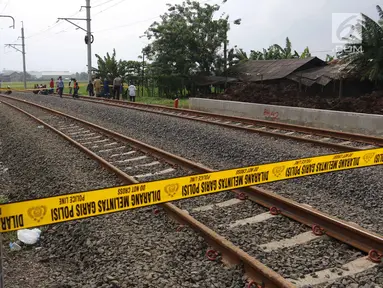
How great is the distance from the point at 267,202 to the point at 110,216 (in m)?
2.21

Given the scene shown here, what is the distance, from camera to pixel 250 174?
4715 mm

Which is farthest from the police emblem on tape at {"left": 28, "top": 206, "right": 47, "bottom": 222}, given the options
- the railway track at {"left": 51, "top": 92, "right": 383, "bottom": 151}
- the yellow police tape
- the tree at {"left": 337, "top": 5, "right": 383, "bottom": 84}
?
the tree at {"left": 337, "top": 5, "right": 383, "bottom": 84}

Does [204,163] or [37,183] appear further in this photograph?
[204,163]

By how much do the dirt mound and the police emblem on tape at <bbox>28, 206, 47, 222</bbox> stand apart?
14189 mm

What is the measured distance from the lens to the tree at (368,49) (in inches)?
694

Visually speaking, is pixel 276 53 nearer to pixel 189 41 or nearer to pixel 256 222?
pixel 189 41

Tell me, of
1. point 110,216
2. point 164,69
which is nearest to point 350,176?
point 110,216

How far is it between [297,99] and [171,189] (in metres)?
16.6

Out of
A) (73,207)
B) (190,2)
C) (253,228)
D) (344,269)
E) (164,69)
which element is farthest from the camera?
(190,2)

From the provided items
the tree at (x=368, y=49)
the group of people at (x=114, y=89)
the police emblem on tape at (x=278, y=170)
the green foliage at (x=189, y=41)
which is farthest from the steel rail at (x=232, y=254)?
the green foliage at (x=189, y=41)

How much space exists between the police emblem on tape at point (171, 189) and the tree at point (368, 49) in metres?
15.5

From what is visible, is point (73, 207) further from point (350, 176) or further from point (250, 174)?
point (350, 176)

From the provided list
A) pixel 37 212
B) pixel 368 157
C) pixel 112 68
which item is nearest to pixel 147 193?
pixel 37 212

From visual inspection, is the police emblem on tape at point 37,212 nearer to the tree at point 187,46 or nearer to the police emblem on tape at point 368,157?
the police emblem on tape at point 368,157
